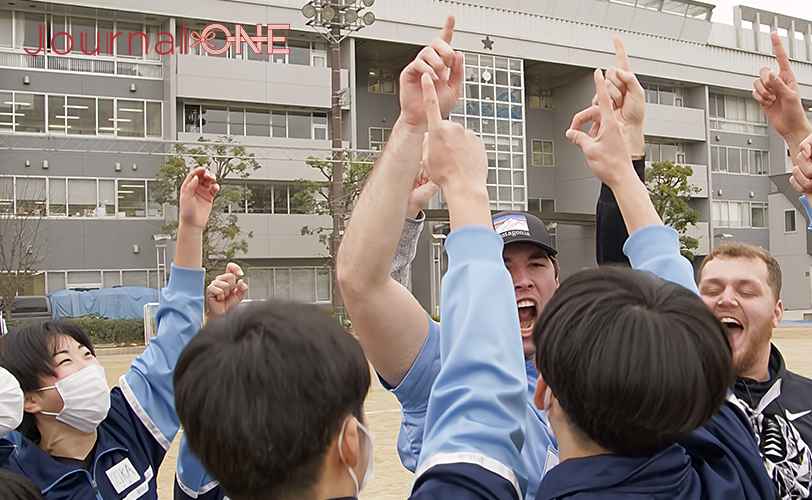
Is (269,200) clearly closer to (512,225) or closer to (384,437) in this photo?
(384,437)

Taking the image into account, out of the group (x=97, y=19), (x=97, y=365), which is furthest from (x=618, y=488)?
(x=97, y=19)

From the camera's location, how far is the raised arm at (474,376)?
4.05 ft

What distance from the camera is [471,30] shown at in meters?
34.5

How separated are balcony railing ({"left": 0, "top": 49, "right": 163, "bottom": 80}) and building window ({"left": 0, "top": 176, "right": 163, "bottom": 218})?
13.9 feet

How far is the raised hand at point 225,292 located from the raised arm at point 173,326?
0.10m

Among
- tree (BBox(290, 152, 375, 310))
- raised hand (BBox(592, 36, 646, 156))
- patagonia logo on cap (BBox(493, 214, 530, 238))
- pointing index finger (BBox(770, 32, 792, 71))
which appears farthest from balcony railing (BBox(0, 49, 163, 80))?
raised hand (BBox(592, 36, 646, 156))

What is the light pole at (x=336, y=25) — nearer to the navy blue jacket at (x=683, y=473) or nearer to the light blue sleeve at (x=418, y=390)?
the light blue sleeve at (x=418, y=390)

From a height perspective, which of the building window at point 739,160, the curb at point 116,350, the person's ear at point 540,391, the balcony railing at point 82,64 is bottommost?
the curb at point 116,350

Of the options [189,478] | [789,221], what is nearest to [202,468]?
[189,478]

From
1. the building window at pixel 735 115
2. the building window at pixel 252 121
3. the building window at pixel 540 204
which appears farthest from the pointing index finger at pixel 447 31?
the building window at pixel 735 115

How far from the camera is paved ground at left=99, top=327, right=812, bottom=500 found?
7.15 m

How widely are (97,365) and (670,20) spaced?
4258 centimetres

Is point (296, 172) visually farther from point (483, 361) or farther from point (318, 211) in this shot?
point (483, 361)

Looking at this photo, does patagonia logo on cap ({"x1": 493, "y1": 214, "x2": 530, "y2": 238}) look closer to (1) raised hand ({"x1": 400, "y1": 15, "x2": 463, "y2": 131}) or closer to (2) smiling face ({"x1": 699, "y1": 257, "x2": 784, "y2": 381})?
(2) smiling face ({"x1": 699, "y1": 257, "x2": 784, "y2": 381})
